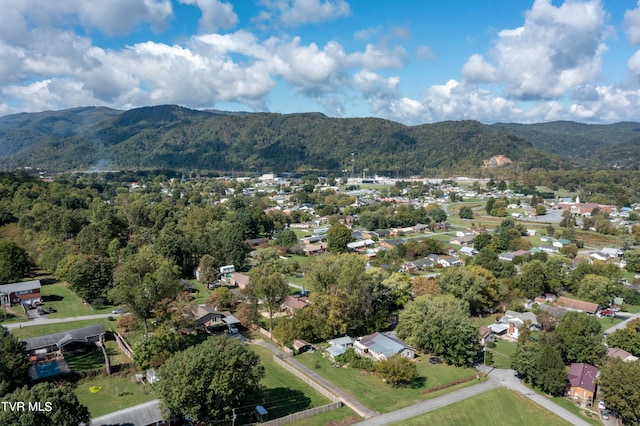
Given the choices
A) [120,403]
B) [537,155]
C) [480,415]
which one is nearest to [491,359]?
[480,415]

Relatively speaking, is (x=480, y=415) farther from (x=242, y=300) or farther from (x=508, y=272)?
(x=508, y=272)

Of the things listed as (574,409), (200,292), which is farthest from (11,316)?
(574,409)

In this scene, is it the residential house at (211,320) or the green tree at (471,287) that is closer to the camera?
the residential house at (211,320)

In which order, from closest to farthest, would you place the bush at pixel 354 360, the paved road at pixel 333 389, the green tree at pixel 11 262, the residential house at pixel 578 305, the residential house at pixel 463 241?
the paved road at pixel 333 389 → the bush at pixel 354 360 → the residential house at pixel 578 305 → the green tree at pixel 11 262 → the residential house at pixel 463 241

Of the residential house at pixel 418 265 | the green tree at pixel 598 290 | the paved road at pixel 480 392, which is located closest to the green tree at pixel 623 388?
the paved road at pixel 480 392

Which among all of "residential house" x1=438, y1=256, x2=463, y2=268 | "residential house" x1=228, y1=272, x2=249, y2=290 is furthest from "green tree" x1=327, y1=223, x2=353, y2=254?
"residential house" x1=228, y1=272, x2=249, y2=290

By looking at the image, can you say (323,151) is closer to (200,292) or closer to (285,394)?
(200,292)

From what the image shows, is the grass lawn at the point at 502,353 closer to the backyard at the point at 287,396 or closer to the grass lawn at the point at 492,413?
the grass lawn at the point at 492,413
